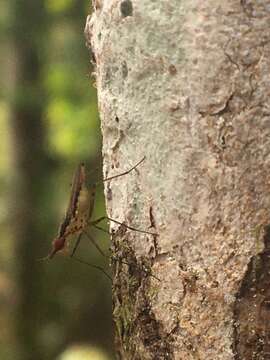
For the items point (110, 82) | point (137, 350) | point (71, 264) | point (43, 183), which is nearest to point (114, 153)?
point (110, 82)

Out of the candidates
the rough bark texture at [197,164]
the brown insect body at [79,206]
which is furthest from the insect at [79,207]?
the rough bark texture at [197,164]

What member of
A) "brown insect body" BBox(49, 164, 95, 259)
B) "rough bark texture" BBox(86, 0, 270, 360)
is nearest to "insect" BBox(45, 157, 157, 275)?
"brown insect body" BBox(49, 164, 95, 259)

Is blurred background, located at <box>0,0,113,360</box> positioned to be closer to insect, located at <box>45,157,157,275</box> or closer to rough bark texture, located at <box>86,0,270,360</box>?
insect, located at <box>45,157,157,275</box>

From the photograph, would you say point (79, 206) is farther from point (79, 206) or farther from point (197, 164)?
point (197, 164)

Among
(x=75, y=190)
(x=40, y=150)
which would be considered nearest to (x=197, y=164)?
(x=75, y=190)

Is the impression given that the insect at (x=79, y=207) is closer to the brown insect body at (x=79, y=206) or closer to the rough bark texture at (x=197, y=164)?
Result: the brown insect body at (x=79, y=206)

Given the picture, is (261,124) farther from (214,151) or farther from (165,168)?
(165,168)
